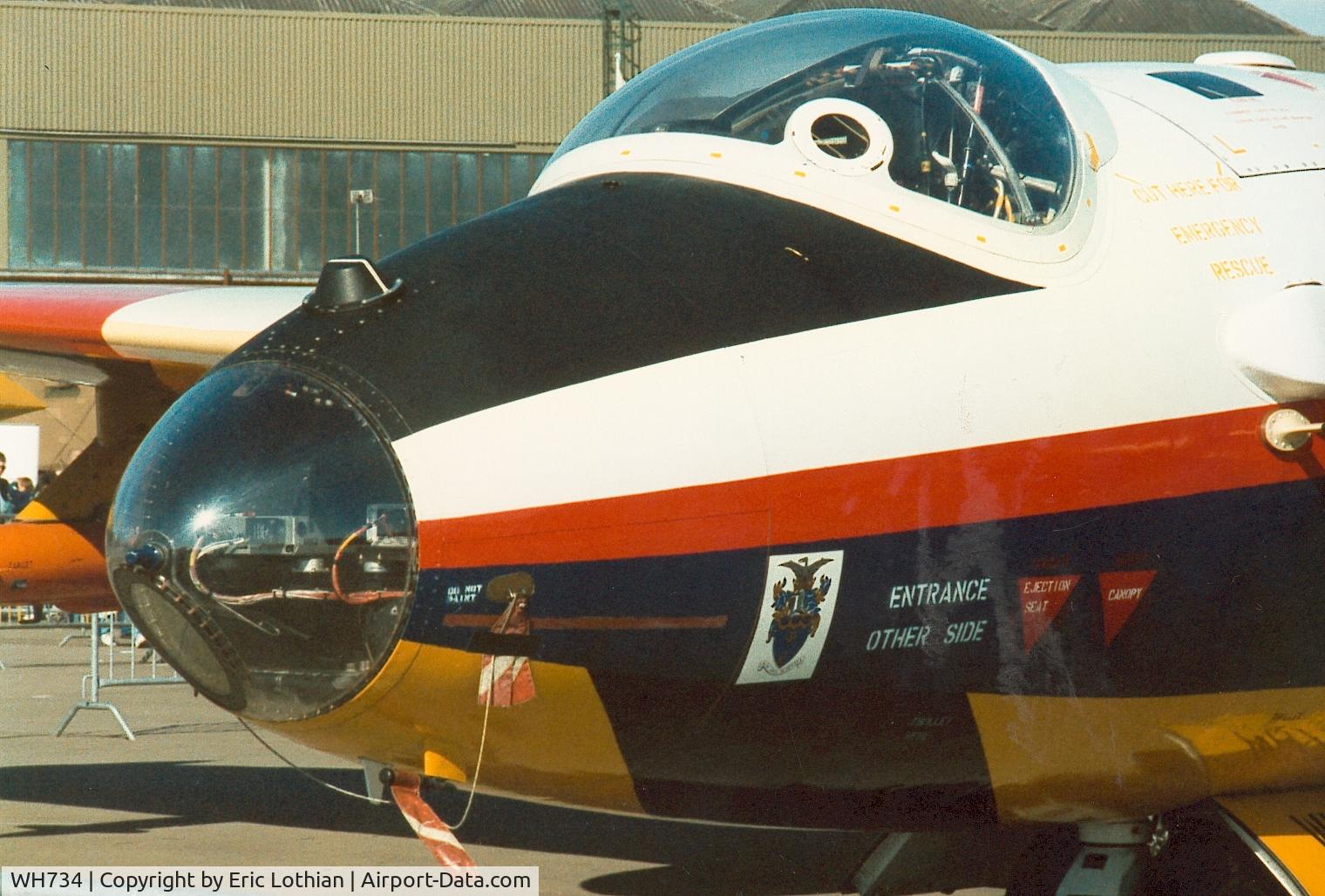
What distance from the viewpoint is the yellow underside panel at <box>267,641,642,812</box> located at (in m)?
3.36

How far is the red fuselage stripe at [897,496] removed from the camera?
11.1ft

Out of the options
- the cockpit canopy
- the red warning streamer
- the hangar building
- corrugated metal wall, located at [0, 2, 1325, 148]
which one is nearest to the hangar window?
the hangar building

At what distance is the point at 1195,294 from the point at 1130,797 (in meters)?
1.28

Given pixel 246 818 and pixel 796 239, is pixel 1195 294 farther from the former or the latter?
pixel 246 818

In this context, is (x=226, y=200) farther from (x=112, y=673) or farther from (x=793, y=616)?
(x=793, y=616)

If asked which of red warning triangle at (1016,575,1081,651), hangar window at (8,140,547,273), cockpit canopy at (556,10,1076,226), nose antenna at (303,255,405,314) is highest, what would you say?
hangar window at (8,140,547,273)

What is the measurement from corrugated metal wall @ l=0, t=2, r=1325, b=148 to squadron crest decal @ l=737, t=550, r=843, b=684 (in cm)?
3120

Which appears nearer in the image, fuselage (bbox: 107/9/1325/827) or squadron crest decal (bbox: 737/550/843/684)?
fuselage (bbox: 107/9/1325/827)

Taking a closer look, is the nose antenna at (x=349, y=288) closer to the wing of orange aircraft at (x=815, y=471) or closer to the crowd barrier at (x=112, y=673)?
the wing of orange aircraft at (x=815, y=471)

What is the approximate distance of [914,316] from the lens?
12.7ft

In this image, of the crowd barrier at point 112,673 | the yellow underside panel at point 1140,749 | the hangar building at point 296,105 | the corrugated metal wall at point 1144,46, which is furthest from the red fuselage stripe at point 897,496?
the corrugated metal wall at point 1144,46

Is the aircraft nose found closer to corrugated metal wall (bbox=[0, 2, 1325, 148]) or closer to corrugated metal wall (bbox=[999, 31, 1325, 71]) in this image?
corrugated metal wall (bbox=[0, 2, 1325, 148])

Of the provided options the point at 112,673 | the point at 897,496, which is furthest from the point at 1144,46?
the point at 897,496

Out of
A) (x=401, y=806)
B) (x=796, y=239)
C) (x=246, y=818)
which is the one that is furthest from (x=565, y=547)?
(x=246, y=818)
